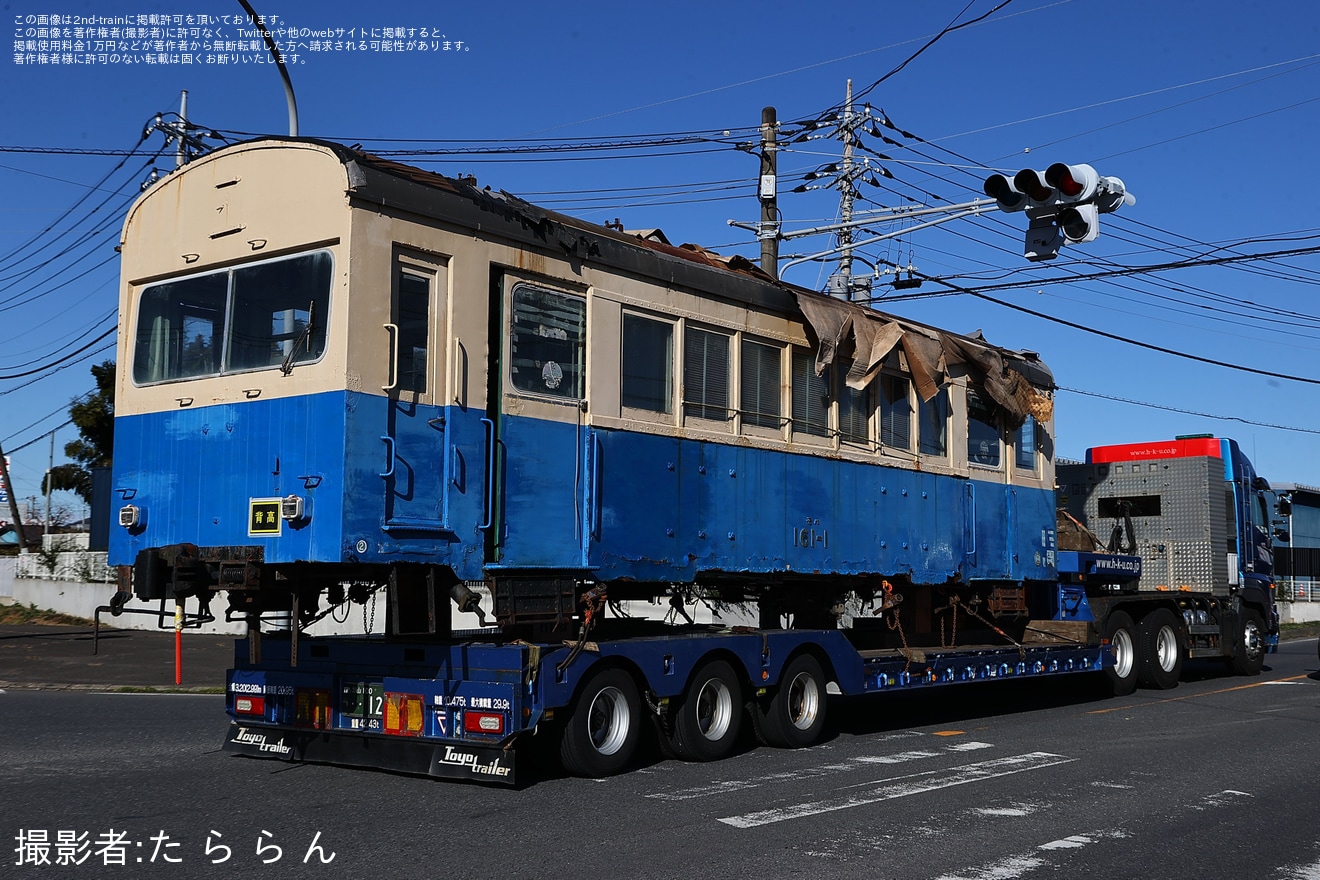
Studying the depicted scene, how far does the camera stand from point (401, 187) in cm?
846

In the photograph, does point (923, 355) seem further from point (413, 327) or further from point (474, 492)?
point (413, 327)

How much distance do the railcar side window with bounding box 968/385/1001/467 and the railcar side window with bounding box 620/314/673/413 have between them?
5.08 meters

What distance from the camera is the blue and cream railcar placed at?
8188mm

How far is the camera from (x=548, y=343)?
31.0ft

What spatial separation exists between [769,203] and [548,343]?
1058 cm

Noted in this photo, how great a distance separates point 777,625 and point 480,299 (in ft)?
16.0

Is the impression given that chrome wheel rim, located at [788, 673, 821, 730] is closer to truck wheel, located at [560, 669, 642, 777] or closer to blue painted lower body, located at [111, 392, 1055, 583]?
blue painted lower body, located at [111, 392, 1055, 583]

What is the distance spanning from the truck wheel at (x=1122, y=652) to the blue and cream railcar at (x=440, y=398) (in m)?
5.95

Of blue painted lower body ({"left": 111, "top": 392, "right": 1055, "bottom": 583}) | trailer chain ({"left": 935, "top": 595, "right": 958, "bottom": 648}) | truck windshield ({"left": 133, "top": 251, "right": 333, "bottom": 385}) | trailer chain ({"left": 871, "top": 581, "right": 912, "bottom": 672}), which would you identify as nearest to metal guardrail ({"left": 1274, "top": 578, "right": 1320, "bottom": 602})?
trailer chain ({"left": 935, "top": 595, "right": 958, "bottom": 648})

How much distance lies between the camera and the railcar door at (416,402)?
827 centimetres

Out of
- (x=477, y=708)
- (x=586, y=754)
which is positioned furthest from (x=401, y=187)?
(x=586, y=754)

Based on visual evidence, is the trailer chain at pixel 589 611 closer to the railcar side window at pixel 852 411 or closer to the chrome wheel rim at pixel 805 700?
the chrome wheel rim at pixel 805 700

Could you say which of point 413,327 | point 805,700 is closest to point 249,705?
point 413,327

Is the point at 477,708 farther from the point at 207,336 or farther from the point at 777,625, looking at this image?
the point at 777,625
